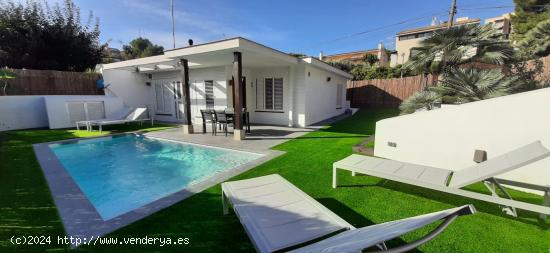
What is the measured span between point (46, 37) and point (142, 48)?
3414 cm

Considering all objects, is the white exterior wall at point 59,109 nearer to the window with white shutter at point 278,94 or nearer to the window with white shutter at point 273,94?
the window with white shutter at point 273,94

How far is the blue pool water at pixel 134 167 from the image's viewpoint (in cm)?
447

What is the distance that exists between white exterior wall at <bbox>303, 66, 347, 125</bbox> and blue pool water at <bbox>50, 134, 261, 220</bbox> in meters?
5.83

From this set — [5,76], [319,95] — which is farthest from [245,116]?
[5,76]

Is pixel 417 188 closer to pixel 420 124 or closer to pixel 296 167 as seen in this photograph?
pixel 420 124

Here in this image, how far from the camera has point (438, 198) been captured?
12.4 ft

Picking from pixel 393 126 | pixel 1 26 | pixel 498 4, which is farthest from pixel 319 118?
pixel 498 4

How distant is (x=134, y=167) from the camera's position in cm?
619

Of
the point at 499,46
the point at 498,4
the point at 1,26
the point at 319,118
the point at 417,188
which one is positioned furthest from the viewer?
the point at 498,4

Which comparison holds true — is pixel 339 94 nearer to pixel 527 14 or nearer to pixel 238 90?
pixel 238 90

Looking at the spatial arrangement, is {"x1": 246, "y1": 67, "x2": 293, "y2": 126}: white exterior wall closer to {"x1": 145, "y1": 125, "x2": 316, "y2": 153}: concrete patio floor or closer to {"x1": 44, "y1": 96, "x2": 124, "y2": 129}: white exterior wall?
{"x1": 145, "y1": 125, "x2": 316, "y2": 153}: concrete patio floor

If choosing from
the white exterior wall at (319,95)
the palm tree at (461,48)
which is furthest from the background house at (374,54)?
the palm tree at (461,48)

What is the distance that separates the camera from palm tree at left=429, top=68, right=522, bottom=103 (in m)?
6.12

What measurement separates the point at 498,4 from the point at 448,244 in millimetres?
34152
